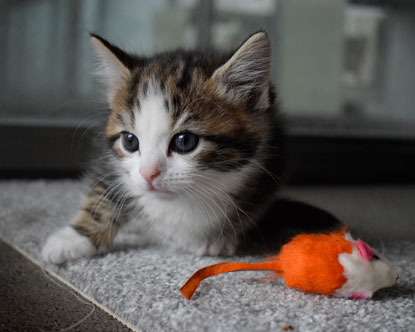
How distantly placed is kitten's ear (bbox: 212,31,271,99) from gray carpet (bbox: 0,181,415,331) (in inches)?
15.3

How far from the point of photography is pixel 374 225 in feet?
4.66

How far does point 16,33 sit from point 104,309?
5.72 ft

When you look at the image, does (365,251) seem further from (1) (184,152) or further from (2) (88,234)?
(2) (88,234)

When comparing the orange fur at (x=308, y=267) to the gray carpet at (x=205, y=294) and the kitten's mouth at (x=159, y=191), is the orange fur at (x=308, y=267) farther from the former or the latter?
the kitten's mouth at (x=159, y=191)

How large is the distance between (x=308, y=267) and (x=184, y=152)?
34 cm

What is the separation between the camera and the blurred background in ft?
6.97

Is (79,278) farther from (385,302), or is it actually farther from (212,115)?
(385,302)

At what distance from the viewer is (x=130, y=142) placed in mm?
1030

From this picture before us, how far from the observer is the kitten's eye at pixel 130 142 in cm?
102

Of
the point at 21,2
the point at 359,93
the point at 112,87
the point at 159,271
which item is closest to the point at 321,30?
the point at 359,93

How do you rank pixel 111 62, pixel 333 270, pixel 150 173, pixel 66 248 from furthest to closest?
pixel 111 62
pixel 66 248
pixel 150 173
pixel 333 270

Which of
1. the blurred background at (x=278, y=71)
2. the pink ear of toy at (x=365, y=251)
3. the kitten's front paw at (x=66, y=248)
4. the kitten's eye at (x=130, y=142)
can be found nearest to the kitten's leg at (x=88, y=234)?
the kitten's front paw at (x=66, y=248)

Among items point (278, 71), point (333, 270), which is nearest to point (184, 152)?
point (333, 270)

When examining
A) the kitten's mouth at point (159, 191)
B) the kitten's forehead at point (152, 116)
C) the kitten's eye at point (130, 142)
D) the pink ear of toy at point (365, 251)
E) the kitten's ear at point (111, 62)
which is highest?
the kitten's ear at point (111, 62)
